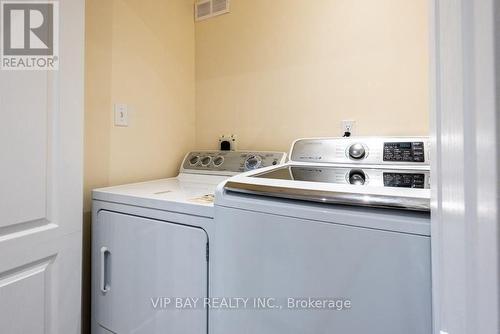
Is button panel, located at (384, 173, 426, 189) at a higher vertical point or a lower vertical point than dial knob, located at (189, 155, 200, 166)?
lower

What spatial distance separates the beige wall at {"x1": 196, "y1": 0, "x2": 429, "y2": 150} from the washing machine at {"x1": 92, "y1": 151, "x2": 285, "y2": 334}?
0.78m

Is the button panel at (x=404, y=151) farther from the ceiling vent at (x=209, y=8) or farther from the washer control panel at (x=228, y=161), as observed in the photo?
the ceiling vent at (x=209, y=8)

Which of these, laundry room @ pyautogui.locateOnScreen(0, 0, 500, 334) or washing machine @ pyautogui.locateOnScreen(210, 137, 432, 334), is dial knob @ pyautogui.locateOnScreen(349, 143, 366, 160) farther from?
washing machine @ pyautogui.locateOnScreen(210, 137, 432, 334)

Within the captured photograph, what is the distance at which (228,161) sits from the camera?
1.67m

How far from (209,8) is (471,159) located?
2.13 meters

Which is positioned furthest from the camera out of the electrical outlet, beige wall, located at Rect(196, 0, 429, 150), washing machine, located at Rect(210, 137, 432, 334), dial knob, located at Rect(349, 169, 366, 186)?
the electrical outlet

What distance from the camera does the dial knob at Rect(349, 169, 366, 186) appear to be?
108 centimetres

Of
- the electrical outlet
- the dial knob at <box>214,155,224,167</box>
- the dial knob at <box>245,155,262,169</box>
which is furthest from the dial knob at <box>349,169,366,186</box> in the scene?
the dial knob at <box>214,155,224,167</box>

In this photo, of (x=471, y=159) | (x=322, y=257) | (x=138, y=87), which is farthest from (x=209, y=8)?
(x=471, y=159)

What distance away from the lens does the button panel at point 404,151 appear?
3.90 feet

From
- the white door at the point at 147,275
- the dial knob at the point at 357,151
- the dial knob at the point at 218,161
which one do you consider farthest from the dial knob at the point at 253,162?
the white door at the point at 147,275

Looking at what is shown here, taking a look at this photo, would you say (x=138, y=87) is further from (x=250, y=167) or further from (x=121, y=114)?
(x=250, y=167)

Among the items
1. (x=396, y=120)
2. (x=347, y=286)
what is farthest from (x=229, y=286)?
(x=396, y=120)

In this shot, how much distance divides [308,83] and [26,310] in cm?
172
